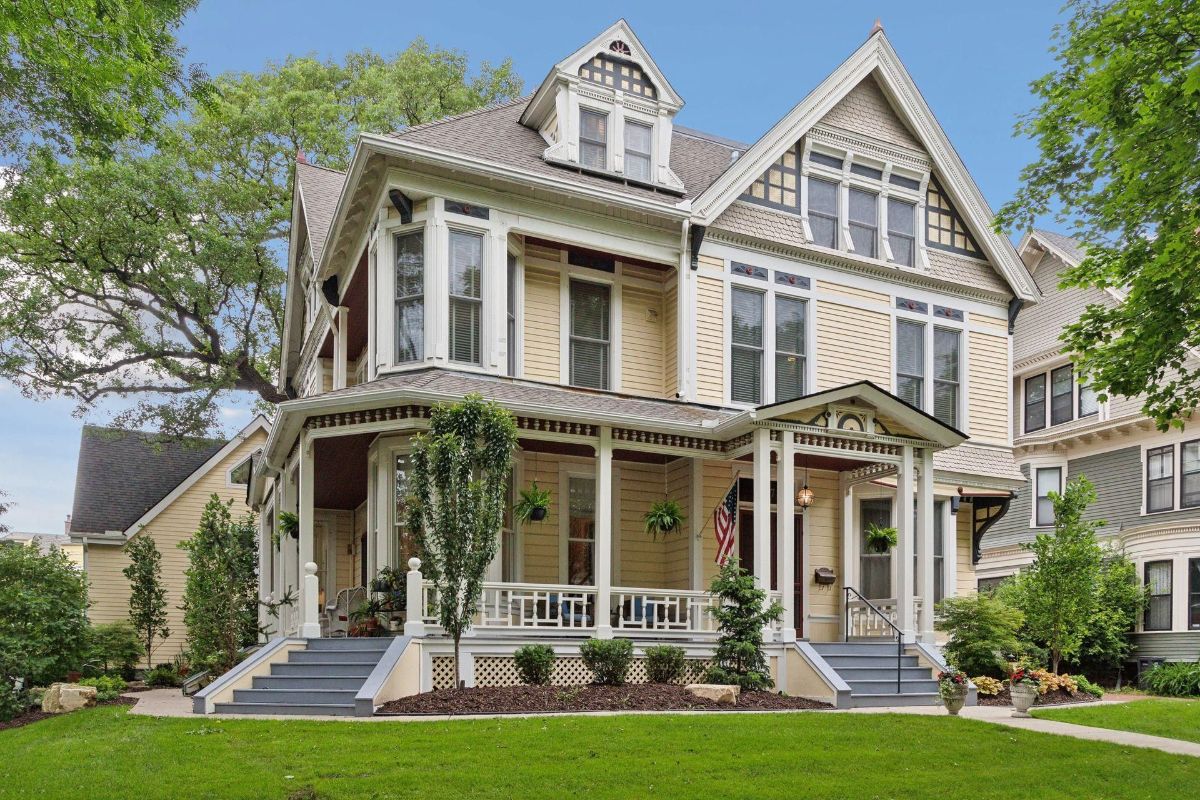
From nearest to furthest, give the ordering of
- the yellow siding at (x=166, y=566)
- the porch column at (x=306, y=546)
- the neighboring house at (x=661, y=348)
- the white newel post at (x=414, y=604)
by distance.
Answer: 1. the white newel post at (x=414, y=604)
2. the porch column at (x=306, y=546)
3. the neighboring house at (x=661, y=348)
4. the yellow siding at (x=166, y=566)

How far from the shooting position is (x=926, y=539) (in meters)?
17.5

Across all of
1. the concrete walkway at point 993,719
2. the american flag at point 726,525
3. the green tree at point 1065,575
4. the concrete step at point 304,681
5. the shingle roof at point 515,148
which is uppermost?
the shingle roof at point 515,148

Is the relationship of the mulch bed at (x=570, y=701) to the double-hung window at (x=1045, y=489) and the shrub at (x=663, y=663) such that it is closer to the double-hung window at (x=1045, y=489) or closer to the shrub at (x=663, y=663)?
the shrub at (x=663, y=663)

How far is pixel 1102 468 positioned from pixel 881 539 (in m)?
14.5

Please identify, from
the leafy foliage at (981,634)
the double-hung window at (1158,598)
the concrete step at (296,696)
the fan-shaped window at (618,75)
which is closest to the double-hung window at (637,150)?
the fan-shaped window at (618,75)

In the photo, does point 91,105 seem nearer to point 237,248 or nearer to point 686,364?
point 686,364

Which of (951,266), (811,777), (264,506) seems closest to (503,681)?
(811,777)

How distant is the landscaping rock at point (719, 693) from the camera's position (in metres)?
14.2

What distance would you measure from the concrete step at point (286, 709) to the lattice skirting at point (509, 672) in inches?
68.1

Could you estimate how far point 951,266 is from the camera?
21.6 metres

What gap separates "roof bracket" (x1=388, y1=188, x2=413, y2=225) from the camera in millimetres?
16734

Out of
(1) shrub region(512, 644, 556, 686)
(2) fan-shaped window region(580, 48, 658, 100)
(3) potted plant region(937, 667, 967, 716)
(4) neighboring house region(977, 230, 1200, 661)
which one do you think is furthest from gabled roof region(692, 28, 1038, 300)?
(3) potted plant region(937, 667, 967, 716)

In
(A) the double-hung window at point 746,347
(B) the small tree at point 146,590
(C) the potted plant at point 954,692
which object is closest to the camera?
(C) the potted plant at point 954,692

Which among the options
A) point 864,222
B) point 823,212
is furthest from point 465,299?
point 864,222
